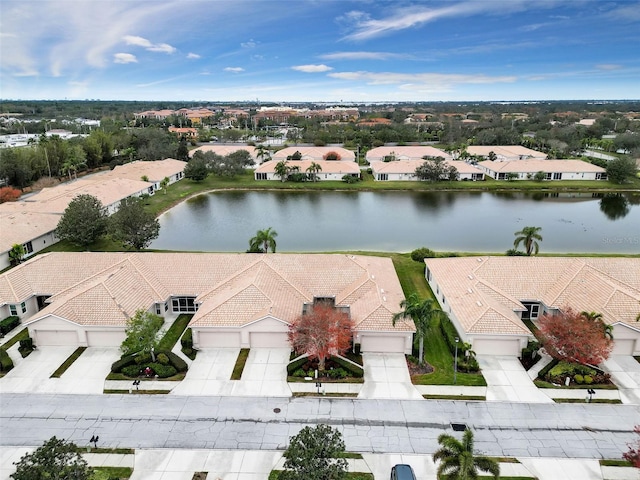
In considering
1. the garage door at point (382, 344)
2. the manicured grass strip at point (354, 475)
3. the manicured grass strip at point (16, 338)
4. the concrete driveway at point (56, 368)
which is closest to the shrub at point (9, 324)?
the manicured grass strip at point (16, 338)

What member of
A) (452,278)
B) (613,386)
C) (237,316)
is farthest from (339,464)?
(452,278)

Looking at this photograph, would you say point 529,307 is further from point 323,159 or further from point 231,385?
point 323,159

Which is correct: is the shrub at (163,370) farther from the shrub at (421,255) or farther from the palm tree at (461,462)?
the shrub at (421,255)

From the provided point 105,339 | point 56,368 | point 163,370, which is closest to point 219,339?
point 163,370

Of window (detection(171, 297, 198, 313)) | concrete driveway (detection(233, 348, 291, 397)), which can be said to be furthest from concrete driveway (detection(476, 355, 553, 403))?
window (detection(171, 297, 198, 313))

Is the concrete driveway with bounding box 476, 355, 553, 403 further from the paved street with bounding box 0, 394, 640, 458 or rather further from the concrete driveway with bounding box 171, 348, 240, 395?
the concrete driveway with bounding box 171, 348, 240, 395

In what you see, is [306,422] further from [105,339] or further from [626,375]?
[626,375]

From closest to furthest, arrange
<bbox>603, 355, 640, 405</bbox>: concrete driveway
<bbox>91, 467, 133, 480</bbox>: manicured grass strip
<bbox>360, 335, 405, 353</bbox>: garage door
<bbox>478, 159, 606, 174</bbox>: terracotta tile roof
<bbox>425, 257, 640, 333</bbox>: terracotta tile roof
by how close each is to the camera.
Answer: <bbox>91, 467, 133, 480</bbox>: manicured grass strip < <bbox>603, 355, 640, 405</bbox>: concrete driveway < <bbox>360, 335, 405, 353</bbox>: garage door < <bbox>425, 257, 640, 333</bbox>: terracotta tile roof < <bbox>478, 159, 606, 174</bbox>: terracotta tile roof
